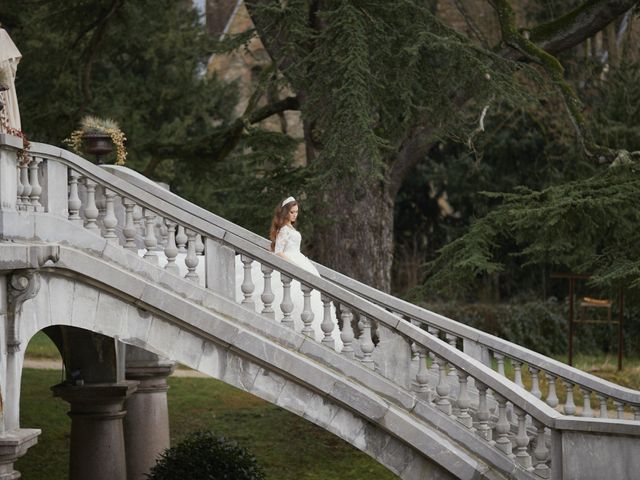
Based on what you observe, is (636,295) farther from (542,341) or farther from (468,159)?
(468,159)

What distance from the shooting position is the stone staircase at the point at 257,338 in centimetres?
999

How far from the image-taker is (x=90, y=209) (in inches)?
401

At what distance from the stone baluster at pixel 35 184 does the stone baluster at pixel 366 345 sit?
2.93 m

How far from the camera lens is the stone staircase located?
32.8 feet

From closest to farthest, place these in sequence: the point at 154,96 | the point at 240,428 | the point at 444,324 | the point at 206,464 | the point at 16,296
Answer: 1. the point at 16,296
2. the point at 444,324
3. the point at 206,464
4. the point at 240,428
5. the point at 154,96

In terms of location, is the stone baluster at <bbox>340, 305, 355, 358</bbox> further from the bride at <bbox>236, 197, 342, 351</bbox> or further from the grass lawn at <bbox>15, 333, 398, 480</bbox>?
the grass lawn at <bbox>15, 333, 398, 480</bbox>

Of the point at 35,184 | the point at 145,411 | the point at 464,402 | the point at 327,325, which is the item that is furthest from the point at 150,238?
the point at 145,411

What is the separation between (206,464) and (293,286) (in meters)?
2.34

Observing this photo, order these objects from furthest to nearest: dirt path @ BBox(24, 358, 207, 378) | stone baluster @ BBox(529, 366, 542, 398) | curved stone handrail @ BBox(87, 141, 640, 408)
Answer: dirt path @ BBox(24, 358, 207, 378)
stone baluster @ BBox(529, 366, 542, 398)
curved stone handrail @ BBox(87, 141, 640, 408)

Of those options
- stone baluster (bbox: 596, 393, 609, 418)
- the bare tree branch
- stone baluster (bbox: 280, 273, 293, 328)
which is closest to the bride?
stone baluster (bbox: 280, 273, 293, 328)

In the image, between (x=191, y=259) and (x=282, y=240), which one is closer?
(x=191, y=259)

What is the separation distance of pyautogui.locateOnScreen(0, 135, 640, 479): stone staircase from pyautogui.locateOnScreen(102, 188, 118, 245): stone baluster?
0.04ft

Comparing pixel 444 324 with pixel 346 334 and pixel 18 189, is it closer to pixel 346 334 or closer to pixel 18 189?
pixel 346 334

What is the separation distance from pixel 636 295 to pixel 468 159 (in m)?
13.6
